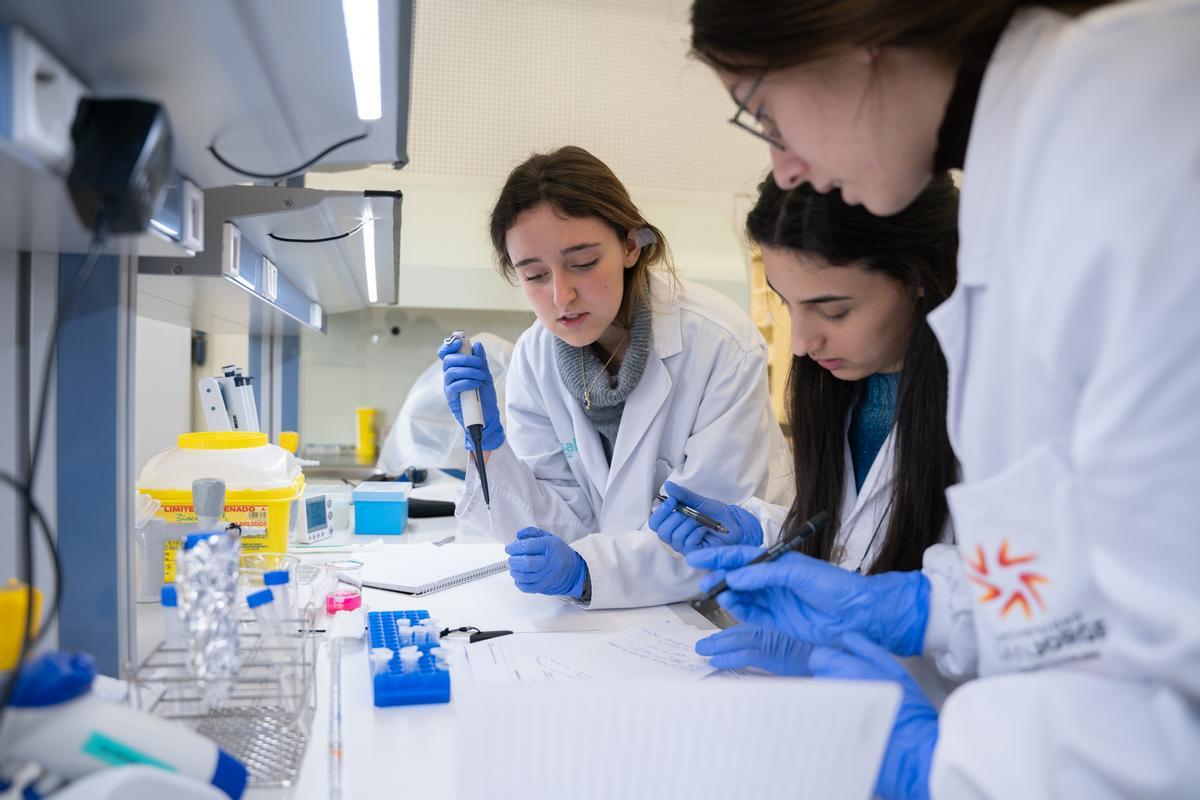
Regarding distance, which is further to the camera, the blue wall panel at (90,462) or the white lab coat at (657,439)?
the white lab coat at (657,439)

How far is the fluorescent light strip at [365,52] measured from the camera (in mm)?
730

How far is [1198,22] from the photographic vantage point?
609 mm

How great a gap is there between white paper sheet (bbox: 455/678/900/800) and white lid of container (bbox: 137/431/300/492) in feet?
3.37

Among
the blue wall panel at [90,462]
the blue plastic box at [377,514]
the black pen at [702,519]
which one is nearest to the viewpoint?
the blue wall panel at [90,462]

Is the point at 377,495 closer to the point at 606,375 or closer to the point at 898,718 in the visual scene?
the point at 606,375

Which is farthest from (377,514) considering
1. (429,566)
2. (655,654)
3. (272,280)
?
(655,654)

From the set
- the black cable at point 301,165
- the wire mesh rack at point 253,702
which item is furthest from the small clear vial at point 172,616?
the black cable at point 301,165

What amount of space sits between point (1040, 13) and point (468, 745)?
0.78 m

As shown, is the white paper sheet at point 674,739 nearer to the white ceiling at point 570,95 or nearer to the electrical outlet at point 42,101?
the electrical outlet at point 42,101

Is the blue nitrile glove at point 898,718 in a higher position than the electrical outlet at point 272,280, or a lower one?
lower

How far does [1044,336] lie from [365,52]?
68cm

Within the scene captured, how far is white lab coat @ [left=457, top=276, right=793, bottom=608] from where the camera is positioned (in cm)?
167

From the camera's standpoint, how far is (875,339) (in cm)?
125

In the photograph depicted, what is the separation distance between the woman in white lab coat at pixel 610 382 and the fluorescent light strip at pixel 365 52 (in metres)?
0.72
